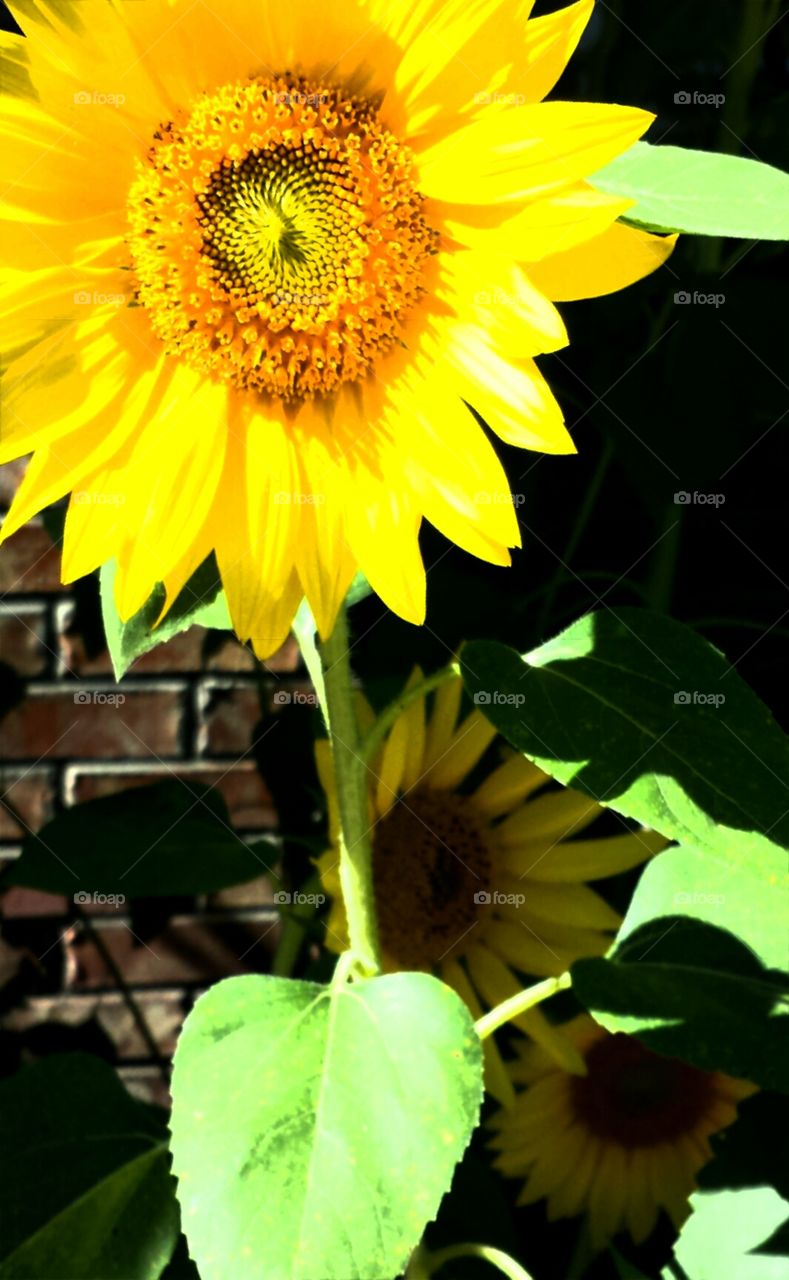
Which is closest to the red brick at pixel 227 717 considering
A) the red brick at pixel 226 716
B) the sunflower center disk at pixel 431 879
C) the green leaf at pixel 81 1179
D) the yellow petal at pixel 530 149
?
the red brick at pixel 226 716

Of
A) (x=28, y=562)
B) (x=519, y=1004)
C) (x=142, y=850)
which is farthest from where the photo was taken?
(x=28, y=562)

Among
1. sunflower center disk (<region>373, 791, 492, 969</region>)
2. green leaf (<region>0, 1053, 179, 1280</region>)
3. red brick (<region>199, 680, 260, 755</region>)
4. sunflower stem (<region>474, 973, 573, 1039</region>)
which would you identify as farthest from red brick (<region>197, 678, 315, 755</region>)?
sunflower stem (<region>474, 973, 573, 1039</region>)

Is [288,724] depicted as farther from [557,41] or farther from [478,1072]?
[557,41]

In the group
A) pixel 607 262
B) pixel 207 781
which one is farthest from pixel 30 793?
pixel 607 262

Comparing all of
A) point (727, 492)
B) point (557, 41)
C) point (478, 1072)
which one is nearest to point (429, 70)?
point (557, 41)

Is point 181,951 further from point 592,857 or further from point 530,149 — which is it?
point 530,149

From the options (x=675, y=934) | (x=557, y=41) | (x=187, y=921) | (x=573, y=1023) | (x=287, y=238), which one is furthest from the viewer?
(x=187, y=921)
